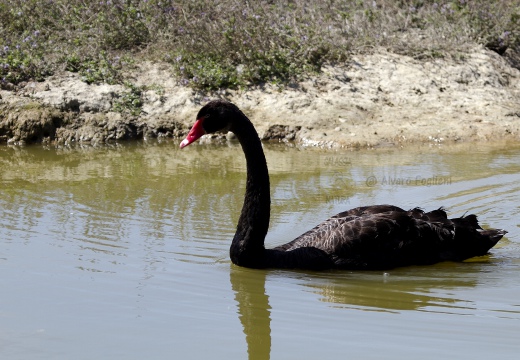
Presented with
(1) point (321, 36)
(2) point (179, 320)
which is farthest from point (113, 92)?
(2) point (179, 320)

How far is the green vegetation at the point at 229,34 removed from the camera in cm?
1283

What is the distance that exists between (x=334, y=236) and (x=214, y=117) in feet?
3.94

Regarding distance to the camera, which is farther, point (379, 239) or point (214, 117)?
point (379, 239)

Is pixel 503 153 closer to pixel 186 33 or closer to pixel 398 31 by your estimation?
pixel 398 31

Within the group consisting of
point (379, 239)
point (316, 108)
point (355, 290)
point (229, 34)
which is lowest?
point (355, 290)

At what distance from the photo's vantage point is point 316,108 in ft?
40.2

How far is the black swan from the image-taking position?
6.35m

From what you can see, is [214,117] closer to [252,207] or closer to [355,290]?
[252,207]

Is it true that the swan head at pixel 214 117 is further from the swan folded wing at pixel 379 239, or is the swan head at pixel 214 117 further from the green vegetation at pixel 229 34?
the green vegetation at pixel 229 34

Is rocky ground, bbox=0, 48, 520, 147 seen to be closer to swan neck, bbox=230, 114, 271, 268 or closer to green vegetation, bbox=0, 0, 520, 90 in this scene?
green vegetation, bbox=0, 0, 520, 90

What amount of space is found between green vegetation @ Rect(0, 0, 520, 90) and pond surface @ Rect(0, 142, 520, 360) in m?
2.44

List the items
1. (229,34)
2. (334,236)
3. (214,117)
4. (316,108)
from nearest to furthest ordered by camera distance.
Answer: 1. (214,117)
2. (334,236)
3. (316,108)
4. (229,34)

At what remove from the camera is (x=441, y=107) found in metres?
12.4

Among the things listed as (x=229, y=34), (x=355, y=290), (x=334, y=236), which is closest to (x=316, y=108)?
(x=229, y=34)
